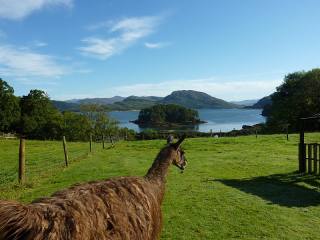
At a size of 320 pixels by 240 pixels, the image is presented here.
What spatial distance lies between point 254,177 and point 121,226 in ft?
58.8

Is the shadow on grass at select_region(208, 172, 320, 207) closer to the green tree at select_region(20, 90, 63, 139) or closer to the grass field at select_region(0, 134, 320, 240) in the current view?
the grass field at select_region(0, 134, 320, 240)

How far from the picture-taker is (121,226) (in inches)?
259

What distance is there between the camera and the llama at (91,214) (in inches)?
206

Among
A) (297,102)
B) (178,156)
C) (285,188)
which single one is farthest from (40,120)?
(178,156)

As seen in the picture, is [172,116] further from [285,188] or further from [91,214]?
[91,214]

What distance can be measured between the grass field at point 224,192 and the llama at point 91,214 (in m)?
4.79

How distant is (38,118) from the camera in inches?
4245

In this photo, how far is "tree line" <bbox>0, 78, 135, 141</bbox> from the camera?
101 m

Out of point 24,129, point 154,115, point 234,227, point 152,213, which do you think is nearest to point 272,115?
point 154,115

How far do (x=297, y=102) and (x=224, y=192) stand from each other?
78.2m

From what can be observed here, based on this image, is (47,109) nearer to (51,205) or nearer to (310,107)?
(310,107)

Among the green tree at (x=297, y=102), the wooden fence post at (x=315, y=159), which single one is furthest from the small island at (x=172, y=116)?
the wooden fence post at (x=315, y=159)

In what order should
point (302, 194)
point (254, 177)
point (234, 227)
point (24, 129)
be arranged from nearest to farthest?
point (234, 227)
point (302, 194)
point (254, 177)
point (24, 129)

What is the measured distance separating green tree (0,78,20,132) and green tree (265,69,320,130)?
5613 cm
